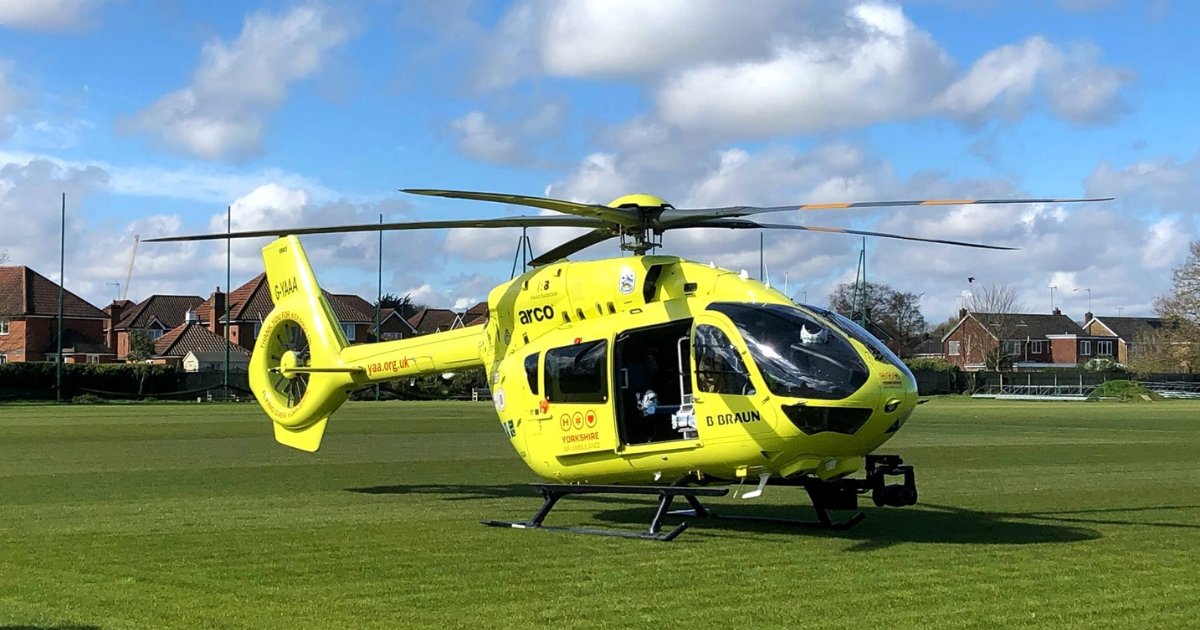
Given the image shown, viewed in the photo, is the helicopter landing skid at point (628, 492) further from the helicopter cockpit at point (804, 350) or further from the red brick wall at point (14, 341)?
the red brick wall at point (14, 341)

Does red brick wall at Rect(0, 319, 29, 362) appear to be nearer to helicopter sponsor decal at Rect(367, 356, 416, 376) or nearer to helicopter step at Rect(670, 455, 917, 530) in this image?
helicopter sponsor decal at Rect(367, 356, 416, 376)

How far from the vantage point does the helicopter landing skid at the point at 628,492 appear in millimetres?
13844

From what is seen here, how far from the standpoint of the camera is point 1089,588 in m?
10.7

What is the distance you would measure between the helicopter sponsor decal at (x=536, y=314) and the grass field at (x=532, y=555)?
8.92 feet

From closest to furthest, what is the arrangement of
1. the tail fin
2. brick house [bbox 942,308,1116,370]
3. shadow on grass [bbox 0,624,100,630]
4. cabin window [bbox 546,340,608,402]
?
1. shadow on grass [bbox 0,624,100,630]
2. cabin window [bbox 546,340,608,402]
3. the tail fin
4. brick house [bbox 942,308,1116,370]

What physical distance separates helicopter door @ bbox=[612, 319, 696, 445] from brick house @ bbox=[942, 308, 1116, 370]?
12797cm

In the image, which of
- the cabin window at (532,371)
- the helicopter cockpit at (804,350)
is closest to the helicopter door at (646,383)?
the helicopter cockpit at (804,350)

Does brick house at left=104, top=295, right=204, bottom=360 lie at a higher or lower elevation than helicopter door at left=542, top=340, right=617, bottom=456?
higher

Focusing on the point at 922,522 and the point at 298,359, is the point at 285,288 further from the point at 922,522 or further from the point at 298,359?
the point at 922,522

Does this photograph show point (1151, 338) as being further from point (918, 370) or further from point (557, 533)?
point (557, 533)

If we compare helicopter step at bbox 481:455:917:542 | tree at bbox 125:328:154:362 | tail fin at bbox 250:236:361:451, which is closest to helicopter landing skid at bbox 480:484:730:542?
helicopter step at bbox 481:455:917:542

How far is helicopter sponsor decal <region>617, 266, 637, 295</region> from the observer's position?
14.9 m

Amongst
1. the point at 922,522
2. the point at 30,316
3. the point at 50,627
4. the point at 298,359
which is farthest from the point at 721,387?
the point at 30,316

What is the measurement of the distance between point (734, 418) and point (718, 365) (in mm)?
653
